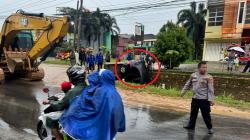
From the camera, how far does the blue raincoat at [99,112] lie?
162 inches

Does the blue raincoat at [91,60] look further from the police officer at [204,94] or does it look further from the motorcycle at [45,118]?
the motorcycle at [45,118]

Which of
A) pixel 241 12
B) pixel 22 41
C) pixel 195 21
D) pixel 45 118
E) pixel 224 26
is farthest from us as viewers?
pixel 195 21

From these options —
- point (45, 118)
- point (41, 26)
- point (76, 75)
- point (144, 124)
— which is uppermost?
point (41, 26)

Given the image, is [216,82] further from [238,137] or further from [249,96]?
[238,137]

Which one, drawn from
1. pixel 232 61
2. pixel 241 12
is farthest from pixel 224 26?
pixel 232 61

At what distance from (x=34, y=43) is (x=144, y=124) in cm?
999

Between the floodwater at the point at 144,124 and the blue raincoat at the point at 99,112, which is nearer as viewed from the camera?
the blue raincoat at the point at 99,112

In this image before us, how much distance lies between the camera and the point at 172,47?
26.4 metres

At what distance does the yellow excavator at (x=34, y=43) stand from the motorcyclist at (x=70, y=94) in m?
11.1

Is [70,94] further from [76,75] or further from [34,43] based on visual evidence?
[34,43]

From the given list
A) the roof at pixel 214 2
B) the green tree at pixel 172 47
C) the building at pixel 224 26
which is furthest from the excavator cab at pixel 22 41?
the roof at pixel 214 2

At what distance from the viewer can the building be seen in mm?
35406

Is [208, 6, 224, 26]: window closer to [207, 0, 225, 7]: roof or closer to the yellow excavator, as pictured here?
[207, 0, 225, 7]: roof

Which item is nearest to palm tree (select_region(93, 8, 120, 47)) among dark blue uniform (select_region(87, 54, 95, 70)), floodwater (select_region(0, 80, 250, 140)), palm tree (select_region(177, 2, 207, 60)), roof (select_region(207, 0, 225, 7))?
palm tree (select_region(177, 2, 207, 60))
